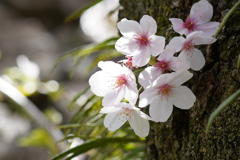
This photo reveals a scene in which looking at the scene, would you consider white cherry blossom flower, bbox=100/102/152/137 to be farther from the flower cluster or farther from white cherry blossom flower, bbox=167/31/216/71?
white cherry blossom flower, bbox=167/31/216/71

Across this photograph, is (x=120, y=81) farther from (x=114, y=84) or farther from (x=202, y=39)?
(x=202, y=39)

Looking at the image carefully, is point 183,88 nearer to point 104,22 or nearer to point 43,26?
point 104,22

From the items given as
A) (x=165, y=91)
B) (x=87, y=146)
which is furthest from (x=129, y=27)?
(x=87, y=146)

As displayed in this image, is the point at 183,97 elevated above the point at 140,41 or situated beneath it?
situated beneath

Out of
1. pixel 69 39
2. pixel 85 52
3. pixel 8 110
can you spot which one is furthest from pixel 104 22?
pixel 85 52

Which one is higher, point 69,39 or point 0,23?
point 0,23

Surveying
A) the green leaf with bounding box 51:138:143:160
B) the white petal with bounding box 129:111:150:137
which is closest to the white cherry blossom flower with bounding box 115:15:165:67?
the white petal with bounding box 129:111:150:137
